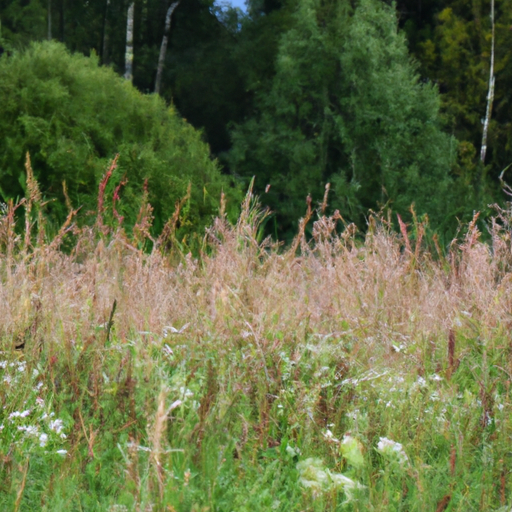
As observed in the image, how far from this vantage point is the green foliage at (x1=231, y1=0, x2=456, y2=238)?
21.4 meters

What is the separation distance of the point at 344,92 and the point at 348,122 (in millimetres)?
1237

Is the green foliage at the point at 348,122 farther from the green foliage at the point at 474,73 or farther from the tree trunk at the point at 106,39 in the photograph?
the tree trunk at the point at 106,39

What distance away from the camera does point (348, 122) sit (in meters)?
22.2

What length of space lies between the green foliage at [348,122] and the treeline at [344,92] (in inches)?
1.7

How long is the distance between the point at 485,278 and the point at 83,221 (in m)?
4.95

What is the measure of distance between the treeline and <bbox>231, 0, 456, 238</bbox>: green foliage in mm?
44

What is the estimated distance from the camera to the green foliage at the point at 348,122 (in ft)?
70.1

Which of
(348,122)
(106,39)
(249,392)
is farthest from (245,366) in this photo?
(106,39)

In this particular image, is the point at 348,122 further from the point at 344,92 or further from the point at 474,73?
the point at 474,73

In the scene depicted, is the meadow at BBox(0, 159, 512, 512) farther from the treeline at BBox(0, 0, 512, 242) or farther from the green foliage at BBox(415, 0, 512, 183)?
the green foliage at BBox(415, 0, 512, 183)

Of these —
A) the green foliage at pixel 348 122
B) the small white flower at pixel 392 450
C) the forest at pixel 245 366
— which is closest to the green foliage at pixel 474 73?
the green foliage at pixel 348 122

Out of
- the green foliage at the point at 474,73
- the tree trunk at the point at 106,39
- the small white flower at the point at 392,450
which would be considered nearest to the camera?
the small white flower at the point at 392,450

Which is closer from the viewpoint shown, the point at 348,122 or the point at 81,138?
the point at 81,138

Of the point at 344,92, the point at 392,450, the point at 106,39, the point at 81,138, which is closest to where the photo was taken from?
the point at 392,450
